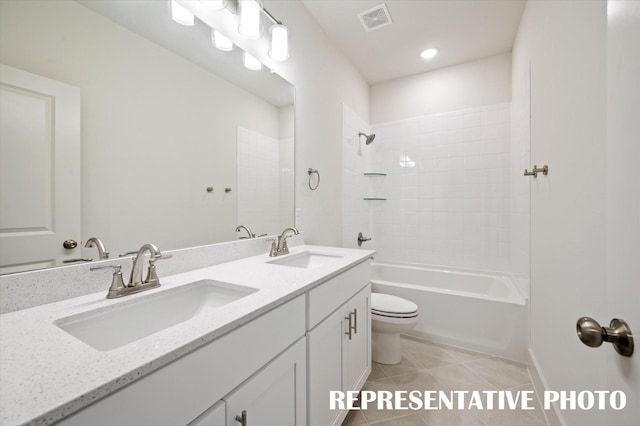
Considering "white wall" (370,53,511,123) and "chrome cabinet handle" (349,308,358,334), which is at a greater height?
"white wall" (370,53,511,123)

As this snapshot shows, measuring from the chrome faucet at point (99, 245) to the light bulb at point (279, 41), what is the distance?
135 centimetres

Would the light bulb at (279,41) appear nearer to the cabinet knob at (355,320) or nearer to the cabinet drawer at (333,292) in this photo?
the cabinet drawer at (333,292)

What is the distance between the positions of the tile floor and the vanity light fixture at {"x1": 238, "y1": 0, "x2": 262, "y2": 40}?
2.12 metres

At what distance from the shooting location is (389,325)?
1.85 m

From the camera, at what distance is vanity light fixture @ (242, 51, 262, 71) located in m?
1.45

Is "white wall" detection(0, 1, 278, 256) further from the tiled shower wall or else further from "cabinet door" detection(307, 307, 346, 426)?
Result: the tiled shower wall

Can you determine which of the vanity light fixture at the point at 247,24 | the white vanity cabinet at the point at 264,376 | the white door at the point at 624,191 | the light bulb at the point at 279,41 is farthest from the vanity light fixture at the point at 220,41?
the white door at the point at 624,191

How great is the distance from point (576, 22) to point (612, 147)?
982 mm

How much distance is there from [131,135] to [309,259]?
1116 millimetres

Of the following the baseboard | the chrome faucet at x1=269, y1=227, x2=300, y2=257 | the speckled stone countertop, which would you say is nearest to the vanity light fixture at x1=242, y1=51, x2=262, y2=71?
the chrome faucet at x1=269, y1=227, x2=300, y2=257

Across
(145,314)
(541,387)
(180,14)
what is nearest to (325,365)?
(145,314)

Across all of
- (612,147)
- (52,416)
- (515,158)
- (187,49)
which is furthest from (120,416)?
(515,158)

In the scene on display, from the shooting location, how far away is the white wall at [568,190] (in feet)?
2.93

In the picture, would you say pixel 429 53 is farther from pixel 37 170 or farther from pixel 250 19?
pixel 37 170
